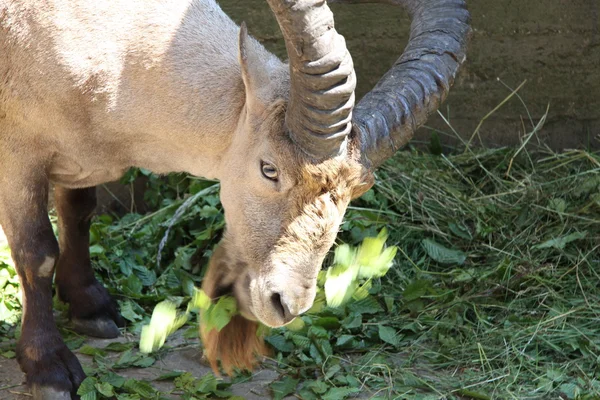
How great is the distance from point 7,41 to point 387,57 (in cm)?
299

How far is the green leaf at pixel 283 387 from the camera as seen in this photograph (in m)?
4.31

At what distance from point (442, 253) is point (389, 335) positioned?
878mm

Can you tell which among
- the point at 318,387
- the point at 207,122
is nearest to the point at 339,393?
the point at 318,387

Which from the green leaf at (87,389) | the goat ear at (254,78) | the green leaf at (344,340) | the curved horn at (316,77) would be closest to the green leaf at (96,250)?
the green leaf at (87,389)

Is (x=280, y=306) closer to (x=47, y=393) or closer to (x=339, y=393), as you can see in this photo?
(x=339, y=393)

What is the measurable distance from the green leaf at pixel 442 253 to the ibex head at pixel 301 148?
5.39 feet

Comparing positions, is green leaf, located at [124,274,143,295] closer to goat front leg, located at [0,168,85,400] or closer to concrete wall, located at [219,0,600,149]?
goat front leg, located at [0,168,85,400]

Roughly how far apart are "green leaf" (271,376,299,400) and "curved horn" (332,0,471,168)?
119 centimetres

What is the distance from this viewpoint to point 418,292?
5.09m

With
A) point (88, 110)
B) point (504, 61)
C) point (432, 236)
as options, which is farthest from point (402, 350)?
point (504, 61)

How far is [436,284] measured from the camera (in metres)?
5.33

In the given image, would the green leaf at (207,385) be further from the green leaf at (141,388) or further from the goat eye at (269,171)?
the goat eye at (269,171)

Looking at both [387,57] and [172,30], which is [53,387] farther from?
[387,57]

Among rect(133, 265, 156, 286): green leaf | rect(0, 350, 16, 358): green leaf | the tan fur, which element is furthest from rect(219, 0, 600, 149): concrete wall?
rect(0, 350, 16, 358): green leaf
